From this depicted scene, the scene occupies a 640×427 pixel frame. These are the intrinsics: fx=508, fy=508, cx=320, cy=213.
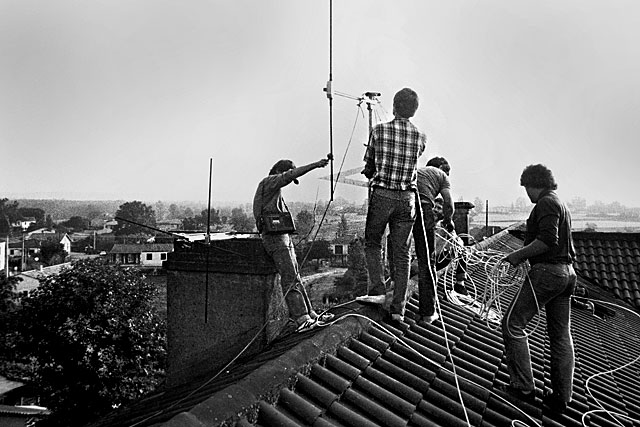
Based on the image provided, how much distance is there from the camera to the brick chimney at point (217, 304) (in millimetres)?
5231

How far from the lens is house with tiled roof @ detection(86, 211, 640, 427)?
3.18m

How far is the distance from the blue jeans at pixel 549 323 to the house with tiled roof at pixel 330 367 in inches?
9.0

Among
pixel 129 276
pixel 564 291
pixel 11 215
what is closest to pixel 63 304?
pixel 129 276

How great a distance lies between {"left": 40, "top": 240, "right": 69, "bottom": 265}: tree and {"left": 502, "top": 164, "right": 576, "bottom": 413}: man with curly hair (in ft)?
249

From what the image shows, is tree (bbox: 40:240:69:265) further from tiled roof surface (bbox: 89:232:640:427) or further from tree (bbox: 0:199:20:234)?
tiled roof surface (bbox: 89:232:640:427)

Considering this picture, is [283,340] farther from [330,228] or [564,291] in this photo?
[564,291]

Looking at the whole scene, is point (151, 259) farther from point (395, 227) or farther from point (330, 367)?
point (330, 367)

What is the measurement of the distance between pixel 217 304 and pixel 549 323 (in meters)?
3.22

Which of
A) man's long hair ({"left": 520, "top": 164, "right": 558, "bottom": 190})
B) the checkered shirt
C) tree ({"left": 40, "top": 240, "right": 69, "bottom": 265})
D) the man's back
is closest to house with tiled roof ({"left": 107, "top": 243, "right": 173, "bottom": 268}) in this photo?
tree ({"left": 40, "top": 240, "right": 69, "bottom": 265})

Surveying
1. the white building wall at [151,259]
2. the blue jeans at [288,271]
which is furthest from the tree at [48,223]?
the blue jeans at [288,271]

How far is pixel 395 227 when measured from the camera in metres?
4.71

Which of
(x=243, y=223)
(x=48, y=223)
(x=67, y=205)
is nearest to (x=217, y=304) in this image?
(x=243, y=223)

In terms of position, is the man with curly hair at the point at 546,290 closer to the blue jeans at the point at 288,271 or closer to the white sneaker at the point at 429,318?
the white sneaker at the point at 429,318

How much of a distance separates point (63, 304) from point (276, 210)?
2027cm
